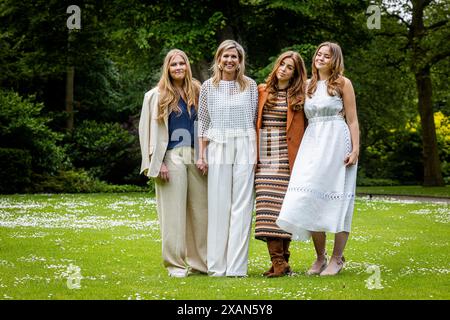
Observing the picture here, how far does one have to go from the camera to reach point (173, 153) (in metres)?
8.96

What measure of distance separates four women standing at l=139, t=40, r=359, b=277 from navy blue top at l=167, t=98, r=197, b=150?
1 centimetres

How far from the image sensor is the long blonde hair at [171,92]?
887 cm

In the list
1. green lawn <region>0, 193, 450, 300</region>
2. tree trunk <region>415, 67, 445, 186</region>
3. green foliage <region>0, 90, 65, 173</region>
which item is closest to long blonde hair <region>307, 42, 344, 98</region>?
green lawn <region>0, 193, 450, 300</region>

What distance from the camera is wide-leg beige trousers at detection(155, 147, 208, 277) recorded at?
8930 millimetres

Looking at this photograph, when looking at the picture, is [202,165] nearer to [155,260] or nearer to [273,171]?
[273,171]

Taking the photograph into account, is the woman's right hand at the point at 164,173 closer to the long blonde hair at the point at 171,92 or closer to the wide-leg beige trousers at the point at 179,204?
the wide-leg beige trousers at the point at 179,204

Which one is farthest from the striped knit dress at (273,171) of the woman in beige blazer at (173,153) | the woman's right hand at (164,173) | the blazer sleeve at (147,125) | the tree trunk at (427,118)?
the tree trunk at (427,118)

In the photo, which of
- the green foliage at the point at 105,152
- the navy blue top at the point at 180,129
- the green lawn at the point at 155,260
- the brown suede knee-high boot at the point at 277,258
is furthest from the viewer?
the green foliage at the point at 105,152

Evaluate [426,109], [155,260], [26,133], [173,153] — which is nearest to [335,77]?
[173,153]

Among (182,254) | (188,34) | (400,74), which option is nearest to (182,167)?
(182,254)

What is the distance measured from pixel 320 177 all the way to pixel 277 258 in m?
1.00

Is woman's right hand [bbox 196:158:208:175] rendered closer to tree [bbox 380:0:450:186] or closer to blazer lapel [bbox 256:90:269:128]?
blazer lapel [bbox 256:90:269:128]

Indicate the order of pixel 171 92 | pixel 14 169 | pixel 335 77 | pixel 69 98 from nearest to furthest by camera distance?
pixel 335 77 < pixel 171 92 < pixel 14 169 < pixel 69 98
